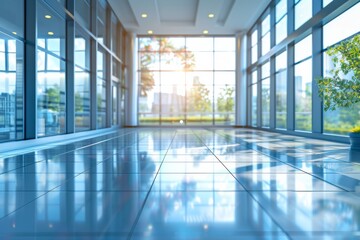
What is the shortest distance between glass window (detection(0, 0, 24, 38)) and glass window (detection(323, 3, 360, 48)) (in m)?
9.29

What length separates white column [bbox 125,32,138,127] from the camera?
22078 mm

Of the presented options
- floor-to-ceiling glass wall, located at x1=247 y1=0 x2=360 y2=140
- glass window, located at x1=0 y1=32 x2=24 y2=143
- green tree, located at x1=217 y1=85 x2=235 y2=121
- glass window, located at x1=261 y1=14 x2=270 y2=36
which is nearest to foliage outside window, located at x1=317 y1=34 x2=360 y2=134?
floor-to-ceiling glass wall, located at x1=247 y1=0 x2=360 y2=140

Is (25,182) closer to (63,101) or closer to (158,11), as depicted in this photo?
(63,101)

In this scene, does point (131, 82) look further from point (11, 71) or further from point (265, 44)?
point (11, 71)

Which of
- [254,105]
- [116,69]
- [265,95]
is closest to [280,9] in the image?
[265,95]

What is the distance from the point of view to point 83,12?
1347cm

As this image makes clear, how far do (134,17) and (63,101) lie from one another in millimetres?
9700

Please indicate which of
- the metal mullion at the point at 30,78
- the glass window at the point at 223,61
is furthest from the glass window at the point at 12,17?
the glass window at the point at 223,61

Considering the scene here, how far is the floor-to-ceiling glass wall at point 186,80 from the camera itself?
76.0ft

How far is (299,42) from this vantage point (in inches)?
527

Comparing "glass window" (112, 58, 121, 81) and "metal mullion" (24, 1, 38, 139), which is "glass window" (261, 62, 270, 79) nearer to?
"glass window" (112, 58, 121, 81)

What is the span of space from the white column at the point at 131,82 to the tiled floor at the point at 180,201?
56.4 ft

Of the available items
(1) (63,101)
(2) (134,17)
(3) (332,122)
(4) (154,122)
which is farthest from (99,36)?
(3) (332,122)

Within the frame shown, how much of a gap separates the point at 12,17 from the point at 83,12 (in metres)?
5.54
